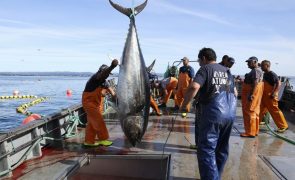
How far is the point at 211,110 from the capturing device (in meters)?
4.28

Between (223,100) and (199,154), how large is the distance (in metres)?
0.71

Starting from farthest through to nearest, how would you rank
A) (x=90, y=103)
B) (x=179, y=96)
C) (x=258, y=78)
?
(x=179, y=96) → (x=258, y=78) → (x=90, y=103)

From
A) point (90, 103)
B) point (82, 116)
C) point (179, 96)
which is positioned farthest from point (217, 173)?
point (179, 96)

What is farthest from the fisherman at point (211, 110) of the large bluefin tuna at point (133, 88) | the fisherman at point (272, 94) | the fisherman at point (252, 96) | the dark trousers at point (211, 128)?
the fisherman at point (272, 94)

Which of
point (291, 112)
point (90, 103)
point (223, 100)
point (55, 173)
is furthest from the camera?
point (291, 112)

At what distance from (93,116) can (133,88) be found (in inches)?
59.6

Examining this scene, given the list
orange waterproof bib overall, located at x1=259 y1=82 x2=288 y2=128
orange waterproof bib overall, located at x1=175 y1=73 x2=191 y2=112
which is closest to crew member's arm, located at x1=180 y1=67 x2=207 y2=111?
orange waterproof bib overall, located at x1=259 y1=82 x2=288 y2=128

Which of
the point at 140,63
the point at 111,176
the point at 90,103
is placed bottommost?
the point at 111,176

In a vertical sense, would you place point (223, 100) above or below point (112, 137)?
above

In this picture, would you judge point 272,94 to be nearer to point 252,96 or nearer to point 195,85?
point 252,96

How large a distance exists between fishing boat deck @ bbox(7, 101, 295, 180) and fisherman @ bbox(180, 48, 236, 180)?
2.20ft

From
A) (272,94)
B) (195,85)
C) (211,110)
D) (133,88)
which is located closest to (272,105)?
(272,94)

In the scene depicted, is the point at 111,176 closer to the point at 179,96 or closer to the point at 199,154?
the point at 199,154

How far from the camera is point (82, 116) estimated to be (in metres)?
8.77
